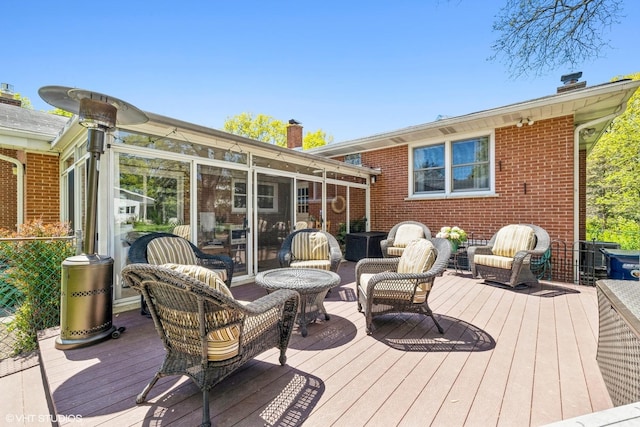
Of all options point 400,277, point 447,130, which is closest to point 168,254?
point 400,277

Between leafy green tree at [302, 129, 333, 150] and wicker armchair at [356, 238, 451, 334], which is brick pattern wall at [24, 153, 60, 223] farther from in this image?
leafy green tree at [302, 129, 333, 150]

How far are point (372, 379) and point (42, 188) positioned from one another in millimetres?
7628

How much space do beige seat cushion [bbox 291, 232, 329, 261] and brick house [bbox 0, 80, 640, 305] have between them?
101 cm

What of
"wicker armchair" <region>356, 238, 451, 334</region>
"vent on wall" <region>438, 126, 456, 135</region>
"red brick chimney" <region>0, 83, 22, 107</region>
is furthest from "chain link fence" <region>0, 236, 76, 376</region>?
"red brick chimney" <region>0, 83, 22, 107</region>

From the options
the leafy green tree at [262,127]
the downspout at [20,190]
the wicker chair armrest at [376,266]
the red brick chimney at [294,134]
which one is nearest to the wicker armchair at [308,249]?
the wicker chair armrest at [376,266]

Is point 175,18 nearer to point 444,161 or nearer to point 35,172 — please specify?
point 35,172

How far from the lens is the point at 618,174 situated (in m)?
12.4

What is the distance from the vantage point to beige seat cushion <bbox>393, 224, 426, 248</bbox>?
21.4ft

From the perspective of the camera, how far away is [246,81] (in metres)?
9.71

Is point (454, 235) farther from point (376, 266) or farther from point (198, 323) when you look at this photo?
point (198, 323)

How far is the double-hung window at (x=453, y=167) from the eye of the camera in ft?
22.5

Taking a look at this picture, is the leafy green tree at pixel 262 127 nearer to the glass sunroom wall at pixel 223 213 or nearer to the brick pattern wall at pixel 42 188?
the brick pattern wall at pixel 42 188

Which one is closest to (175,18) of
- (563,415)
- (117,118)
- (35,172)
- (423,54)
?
(117,118)

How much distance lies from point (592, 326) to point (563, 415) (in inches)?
85.6
